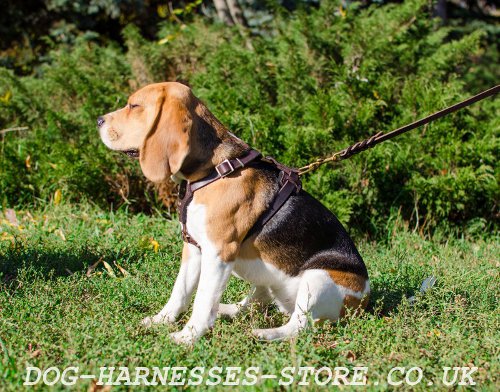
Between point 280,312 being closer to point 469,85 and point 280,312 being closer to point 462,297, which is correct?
point 462,297

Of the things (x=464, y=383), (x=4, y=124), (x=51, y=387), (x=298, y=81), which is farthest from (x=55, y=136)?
(x=464, y=383)

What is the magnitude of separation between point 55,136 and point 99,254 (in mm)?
2410

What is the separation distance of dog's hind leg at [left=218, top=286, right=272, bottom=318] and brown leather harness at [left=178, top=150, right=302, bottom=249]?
0.56m

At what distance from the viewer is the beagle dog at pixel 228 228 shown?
3.73m

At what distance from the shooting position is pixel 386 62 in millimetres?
7758

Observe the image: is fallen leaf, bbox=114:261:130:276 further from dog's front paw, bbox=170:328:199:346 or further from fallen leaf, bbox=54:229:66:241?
dog's front paw, bbox=170:328:199:346

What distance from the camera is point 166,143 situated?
3.67 metres

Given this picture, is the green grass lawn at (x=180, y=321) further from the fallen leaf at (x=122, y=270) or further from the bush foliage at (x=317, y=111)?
the bush foliage at (x=317, y=111)

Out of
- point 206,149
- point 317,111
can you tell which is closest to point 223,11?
point 317,111

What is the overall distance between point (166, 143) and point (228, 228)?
62 cm

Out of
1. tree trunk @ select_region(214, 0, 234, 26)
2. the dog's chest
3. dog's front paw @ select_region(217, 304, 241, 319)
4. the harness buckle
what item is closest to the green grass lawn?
dog's front paw @ select_region(217, 304, 241, 319)

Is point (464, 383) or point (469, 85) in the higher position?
point (464, 383)

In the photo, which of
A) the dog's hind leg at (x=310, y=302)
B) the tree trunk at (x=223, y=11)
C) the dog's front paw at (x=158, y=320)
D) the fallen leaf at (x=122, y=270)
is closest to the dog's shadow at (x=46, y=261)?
the fallen leaf at (x=122, y=270)

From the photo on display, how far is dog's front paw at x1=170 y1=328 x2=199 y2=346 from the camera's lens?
3.76 meters
